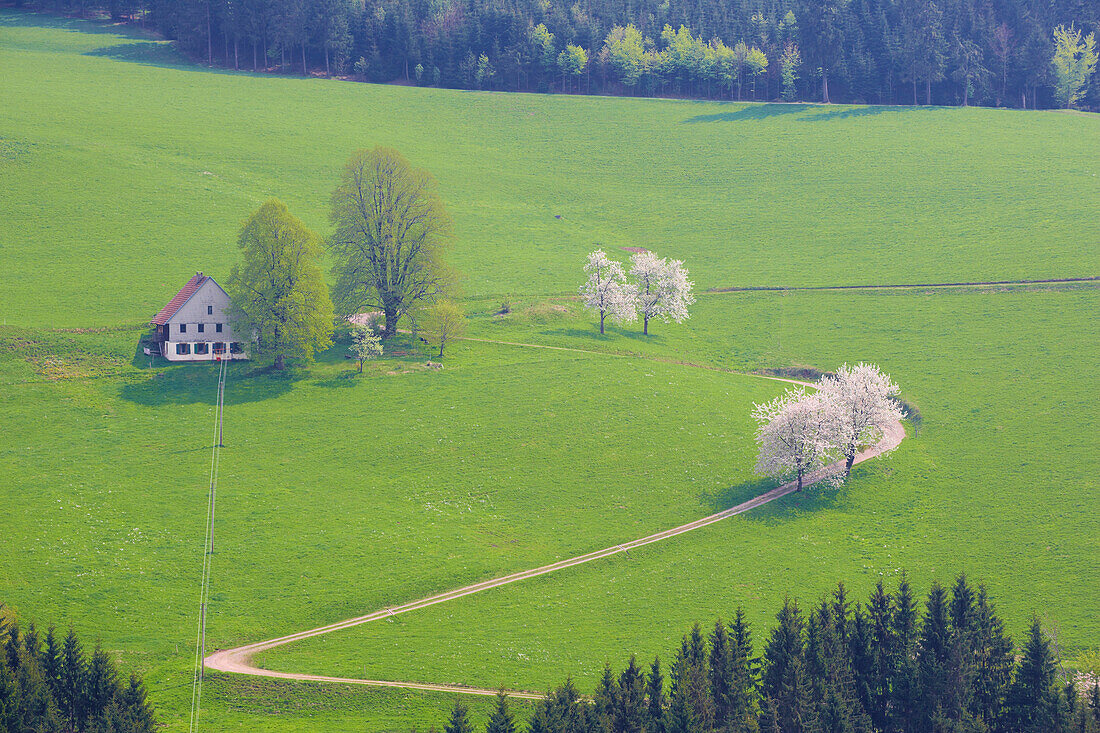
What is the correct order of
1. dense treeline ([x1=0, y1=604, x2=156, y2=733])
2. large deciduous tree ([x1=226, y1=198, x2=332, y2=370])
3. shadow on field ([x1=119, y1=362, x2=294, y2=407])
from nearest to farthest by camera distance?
dense treeline ([x1=0, y1=604, x2=156, y2=733]) → shadow on field ([x1=119, y1=362, x2=294, y2=407]) → large deciduous tree ([x1=226, y1=198, x2=332, y2=370])

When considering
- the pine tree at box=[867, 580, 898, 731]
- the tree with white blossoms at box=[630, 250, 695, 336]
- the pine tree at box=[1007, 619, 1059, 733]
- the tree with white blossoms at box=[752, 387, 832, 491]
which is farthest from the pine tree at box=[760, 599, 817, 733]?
the tree with white blossoms at box=[630, 250, 695, 336]

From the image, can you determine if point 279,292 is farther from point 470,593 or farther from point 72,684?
point 72,684

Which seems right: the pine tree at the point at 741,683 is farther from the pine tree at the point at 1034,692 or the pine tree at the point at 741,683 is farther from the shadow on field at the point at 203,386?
the shadow on field at the point at 203,386

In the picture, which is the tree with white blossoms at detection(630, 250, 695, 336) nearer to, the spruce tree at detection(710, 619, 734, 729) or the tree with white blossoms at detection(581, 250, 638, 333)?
the tree with white blossoms at detection(581, 250, 638, 333)

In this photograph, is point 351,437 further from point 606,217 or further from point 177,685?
point 606,217

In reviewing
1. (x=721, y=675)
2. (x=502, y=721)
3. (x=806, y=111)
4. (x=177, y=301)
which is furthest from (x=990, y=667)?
(x=806, y=111)

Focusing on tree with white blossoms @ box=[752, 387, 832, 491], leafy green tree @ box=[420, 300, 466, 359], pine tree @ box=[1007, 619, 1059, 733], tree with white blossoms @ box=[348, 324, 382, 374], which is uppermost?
leafy green tree @ box=[420, 300, 466, 359]

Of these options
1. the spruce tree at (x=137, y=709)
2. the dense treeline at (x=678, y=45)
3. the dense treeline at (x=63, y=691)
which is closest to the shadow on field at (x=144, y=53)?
the dense treeline at (x=678, y=45)
